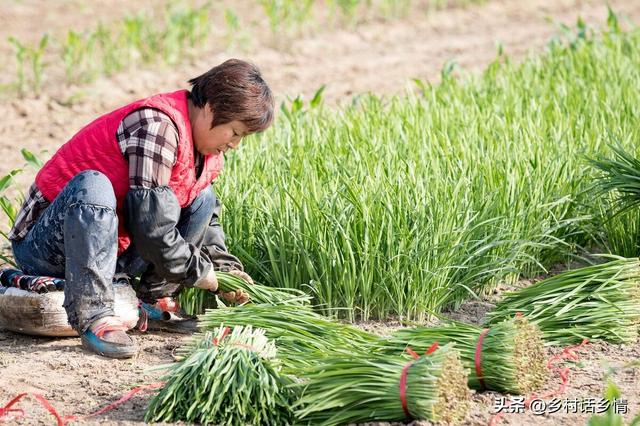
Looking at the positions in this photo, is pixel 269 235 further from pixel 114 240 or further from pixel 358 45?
A: pixel 358 45

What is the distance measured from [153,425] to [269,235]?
1.01m

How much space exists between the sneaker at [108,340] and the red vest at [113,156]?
32 centimetres

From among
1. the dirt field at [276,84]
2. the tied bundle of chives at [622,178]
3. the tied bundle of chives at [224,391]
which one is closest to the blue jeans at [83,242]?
the dirt field at [276,84]

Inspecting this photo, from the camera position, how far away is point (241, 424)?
2.40 metres

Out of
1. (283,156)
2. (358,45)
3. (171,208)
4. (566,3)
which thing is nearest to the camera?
(171,208)

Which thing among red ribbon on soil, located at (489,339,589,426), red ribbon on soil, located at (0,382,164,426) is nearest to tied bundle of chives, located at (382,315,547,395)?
red ribbon on soil, located at (489,339,589,426)

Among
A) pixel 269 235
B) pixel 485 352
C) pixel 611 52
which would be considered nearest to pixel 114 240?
pixel 269 235

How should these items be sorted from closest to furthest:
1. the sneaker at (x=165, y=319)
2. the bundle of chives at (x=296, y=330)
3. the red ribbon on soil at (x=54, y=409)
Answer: the red ribbon on soil at (x=54, y=409) → the bundle of chives at (x=296, y=330) → the sneaker at (x=165, y=319)

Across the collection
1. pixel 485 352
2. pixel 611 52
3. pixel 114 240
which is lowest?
pixel 485 352

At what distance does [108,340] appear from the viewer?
2939 mm

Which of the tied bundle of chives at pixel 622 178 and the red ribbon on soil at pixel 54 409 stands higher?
the tied bundle of chives at pixel 622 178

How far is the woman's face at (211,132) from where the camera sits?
9.77 ft

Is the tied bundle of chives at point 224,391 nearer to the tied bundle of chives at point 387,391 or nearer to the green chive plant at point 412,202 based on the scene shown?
the tied bundle of chives at point 387,391

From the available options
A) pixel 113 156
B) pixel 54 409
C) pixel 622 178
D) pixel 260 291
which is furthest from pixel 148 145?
pixel 622 178
